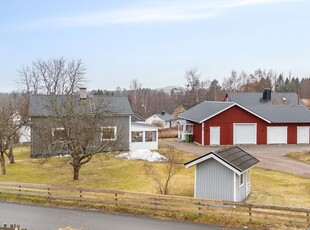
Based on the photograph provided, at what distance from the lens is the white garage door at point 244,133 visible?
3850 centimetres

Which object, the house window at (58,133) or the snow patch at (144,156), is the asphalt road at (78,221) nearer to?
the house window at (58,133)

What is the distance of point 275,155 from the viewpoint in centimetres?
3152

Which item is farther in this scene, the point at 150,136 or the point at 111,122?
the point at 150,136

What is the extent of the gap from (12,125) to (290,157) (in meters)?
22.4

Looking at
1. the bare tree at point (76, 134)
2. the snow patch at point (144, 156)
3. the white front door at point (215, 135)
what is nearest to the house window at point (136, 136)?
the snow patch at point (144, 156)

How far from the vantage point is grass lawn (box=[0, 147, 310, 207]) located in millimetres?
18328

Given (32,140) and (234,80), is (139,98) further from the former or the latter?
(32,140)

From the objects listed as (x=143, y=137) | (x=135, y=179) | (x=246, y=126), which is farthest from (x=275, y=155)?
(x=135, y=179)

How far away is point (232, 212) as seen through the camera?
14516 mm

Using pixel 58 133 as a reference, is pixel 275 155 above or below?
below

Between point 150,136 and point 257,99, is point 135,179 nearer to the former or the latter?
point 150,136

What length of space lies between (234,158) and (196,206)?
10.3 feet

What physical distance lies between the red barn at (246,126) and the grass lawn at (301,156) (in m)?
7.03

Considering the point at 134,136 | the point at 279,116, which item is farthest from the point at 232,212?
the point at 279,116
